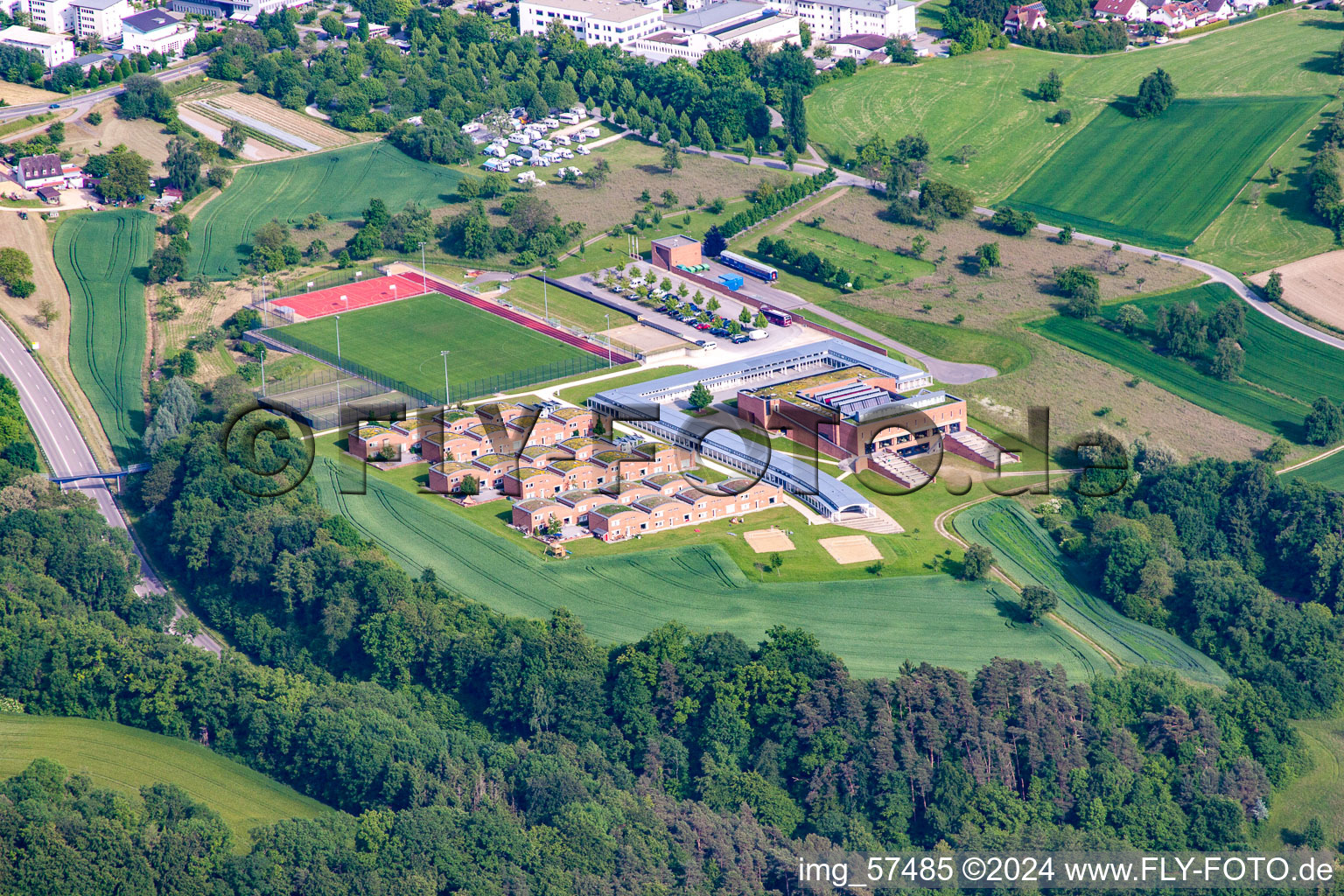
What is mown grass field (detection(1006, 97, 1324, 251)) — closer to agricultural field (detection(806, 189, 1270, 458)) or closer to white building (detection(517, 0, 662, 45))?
agricultural field (detection(806, 189, 1270, 458))

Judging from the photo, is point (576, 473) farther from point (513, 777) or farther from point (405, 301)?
point (405, 301)

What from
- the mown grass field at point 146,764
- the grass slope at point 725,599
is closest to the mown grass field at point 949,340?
the grass slope at point 725,599

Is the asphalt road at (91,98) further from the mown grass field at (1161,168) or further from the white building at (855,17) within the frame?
the mown grass field at (1161,168)

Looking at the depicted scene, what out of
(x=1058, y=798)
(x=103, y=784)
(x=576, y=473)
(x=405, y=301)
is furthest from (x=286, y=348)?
(x=1058, y=798)

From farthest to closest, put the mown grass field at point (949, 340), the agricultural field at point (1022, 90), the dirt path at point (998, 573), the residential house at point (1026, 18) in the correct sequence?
the residential house at point (1026, 18) < the agricultural field at point (1022, 90) < the mown grass field at point (949, 340) < the dirt path at point (998, 573)

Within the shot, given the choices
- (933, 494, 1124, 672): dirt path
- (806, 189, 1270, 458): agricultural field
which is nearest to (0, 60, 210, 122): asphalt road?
(806, 189, 1270, 458): agricultural field

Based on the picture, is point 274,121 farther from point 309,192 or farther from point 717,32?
point 717,32
